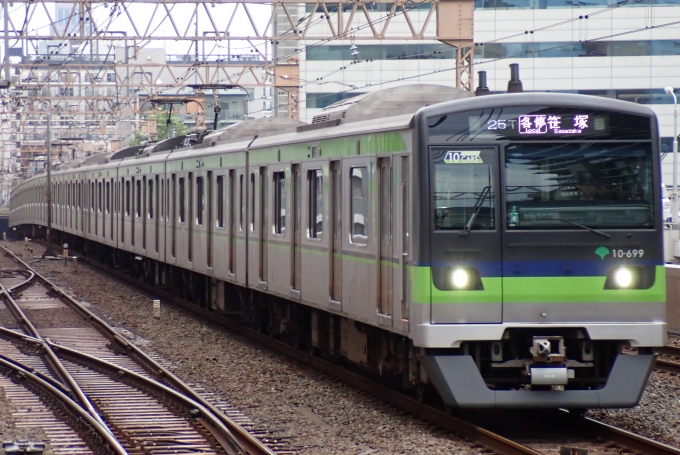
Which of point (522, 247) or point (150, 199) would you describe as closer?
point (522, 247)

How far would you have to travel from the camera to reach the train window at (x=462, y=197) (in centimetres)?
836

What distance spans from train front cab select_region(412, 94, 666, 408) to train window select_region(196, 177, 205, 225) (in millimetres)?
9134

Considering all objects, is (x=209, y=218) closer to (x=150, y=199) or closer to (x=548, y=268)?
(x=150, y=199)

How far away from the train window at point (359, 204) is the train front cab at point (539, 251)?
1.49 metres

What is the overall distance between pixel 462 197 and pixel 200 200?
31.2ft

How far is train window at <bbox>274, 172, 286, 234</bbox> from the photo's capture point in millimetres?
12609

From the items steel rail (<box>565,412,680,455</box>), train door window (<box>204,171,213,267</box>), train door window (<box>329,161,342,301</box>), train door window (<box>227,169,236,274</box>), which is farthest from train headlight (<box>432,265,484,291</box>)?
train door window (<box>204,171,213,267</box>)

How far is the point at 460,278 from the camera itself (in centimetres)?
834

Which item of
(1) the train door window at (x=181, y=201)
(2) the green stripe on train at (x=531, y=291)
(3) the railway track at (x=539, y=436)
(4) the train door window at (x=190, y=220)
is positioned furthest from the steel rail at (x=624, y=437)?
(1) the train door window at (x=181, y=201)

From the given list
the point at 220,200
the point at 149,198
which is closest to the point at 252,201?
the point at 220,200

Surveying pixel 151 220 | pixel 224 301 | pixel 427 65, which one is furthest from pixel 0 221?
pixel 224 301

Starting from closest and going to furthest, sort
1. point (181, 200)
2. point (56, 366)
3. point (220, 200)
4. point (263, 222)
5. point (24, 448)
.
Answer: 1. point (24, 448)
2. point (56, 366)
3. point (263, 222)
4. point (220, 200)
5. point (181, 200)

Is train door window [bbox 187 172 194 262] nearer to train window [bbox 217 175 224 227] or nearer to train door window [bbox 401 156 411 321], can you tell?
train window [bbox 217 175 224 227]

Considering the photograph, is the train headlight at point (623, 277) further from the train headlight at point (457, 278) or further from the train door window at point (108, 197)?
the train door window at point (108, 197)
